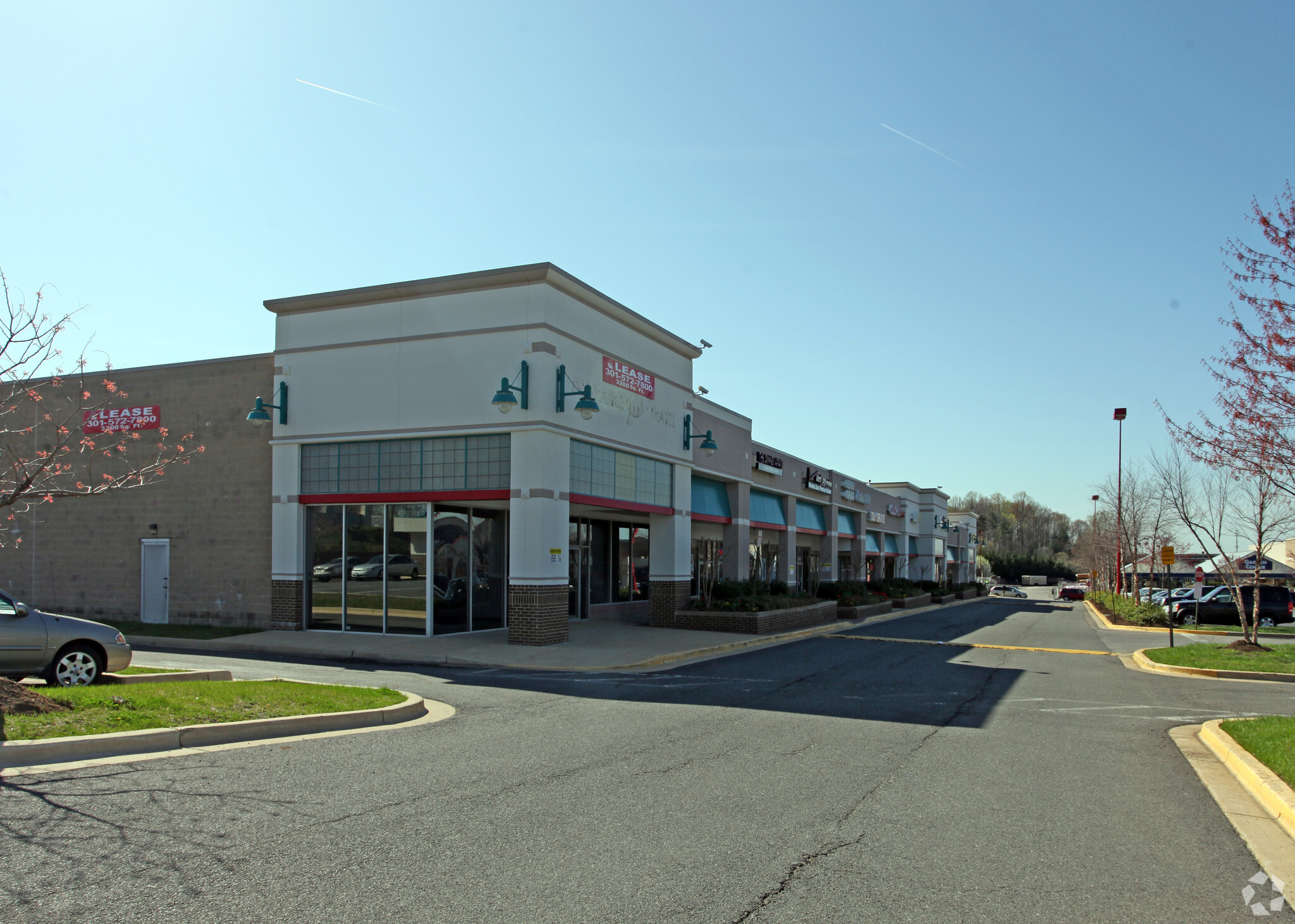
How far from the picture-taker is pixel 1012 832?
6680 mm

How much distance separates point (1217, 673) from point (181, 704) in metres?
18.2

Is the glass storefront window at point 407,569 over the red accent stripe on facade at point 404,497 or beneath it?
beneath

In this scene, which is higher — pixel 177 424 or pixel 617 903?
pixel 177 424

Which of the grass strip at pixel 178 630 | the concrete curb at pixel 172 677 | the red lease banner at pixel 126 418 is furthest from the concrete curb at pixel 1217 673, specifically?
the red lease banner at pixel 126 418

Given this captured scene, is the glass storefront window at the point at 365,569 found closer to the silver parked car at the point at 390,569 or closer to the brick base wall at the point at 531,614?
the silver parked car at the point at 390,569

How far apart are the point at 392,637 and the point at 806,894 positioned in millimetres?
16875

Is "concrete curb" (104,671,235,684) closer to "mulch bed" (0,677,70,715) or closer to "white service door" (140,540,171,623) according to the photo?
"mulch bed" (0,677,70,715)

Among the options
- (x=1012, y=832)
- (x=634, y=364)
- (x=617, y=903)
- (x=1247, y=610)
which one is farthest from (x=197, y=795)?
(x=1247, y=610)

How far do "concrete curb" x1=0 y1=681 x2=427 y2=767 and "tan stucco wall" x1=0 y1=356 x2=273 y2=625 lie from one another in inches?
518

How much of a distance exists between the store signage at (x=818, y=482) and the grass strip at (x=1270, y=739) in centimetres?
2828

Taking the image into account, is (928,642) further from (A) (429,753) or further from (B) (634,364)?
(A) (429,753)

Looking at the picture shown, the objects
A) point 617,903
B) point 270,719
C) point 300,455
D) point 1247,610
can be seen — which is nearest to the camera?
point 617,903

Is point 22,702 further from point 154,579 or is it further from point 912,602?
point 912,602

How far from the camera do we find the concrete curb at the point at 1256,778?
7273 mm
